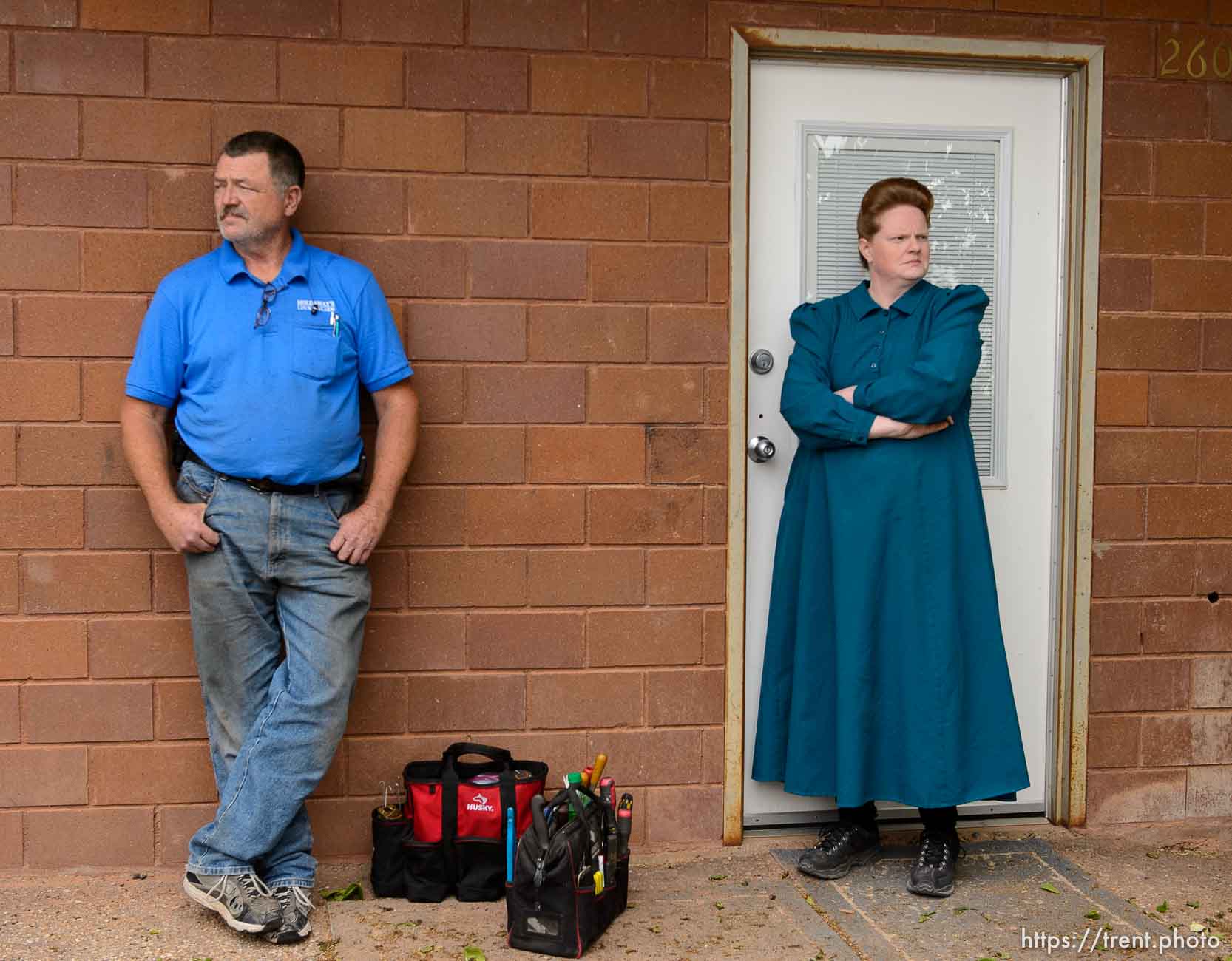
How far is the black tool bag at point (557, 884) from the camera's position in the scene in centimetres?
305

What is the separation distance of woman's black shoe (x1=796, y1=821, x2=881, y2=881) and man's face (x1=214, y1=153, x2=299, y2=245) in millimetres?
2161

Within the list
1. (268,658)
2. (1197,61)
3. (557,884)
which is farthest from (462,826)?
(1197,61)

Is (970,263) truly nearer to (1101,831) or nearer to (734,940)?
(1101,831)

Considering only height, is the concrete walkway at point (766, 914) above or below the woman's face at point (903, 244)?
below

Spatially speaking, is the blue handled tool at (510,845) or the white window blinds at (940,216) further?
the white window blinds at (940,216)

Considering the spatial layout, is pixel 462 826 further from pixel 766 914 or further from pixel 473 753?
pixel 766 914

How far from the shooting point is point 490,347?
364 centimetres

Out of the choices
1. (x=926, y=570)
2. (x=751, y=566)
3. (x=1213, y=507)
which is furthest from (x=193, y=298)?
(x=1213, y=507)

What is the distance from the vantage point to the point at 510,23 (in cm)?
360

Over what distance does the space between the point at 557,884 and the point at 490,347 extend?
4.69ft

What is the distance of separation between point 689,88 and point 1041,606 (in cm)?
182

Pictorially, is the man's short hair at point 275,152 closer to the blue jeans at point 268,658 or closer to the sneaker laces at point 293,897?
the blue jeans at point 268,658

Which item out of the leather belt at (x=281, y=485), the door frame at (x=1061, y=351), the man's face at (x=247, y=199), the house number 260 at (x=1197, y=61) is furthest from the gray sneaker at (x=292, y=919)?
the house number 260 at (x=1197, y=61)

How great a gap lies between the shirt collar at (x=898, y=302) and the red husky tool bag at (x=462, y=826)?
4.87 feet
